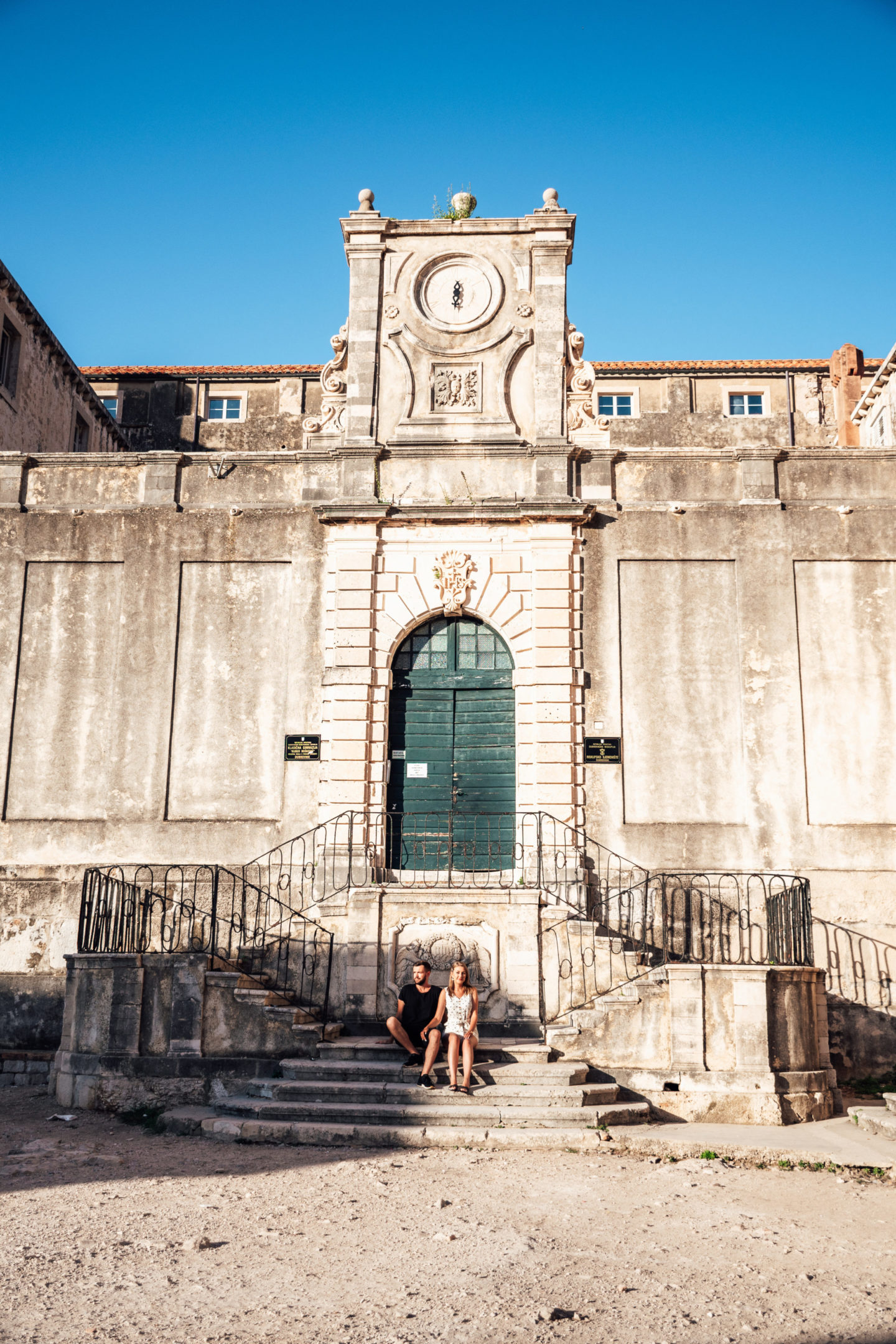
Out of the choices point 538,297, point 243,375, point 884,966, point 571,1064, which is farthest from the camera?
point 243,375

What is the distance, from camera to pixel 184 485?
17.0m

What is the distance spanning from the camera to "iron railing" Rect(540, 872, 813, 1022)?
1309 centimetres

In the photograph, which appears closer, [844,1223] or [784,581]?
[844,1223]

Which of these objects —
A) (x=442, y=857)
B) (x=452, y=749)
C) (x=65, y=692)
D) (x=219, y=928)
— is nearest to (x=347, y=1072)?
(x=219, y=928)

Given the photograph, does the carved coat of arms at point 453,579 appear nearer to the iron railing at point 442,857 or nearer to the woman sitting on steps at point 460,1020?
the iron railing at point 442,857

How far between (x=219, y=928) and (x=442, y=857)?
297 cm

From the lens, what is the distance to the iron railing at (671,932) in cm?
1309

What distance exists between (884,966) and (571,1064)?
504 cm

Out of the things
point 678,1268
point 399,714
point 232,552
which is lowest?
point 678,1268

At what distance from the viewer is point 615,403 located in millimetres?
28500

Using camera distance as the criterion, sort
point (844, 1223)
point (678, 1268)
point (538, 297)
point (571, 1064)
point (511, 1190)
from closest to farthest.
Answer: point (678, 1268) → point (844, 1223) → point (511, 1190) → point (571, 1064) → point (538, 297)

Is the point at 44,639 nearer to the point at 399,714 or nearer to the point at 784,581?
the point at 399,714

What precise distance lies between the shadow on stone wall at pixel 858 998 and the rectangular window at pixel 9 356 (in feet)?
52.9

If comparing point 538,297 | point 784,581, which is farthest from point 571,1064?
point 538,297
